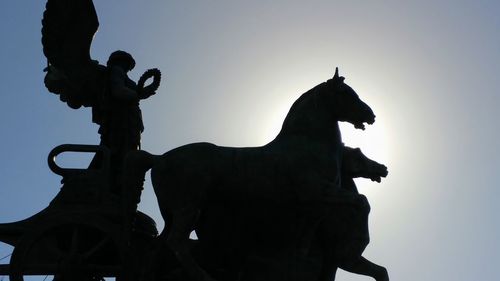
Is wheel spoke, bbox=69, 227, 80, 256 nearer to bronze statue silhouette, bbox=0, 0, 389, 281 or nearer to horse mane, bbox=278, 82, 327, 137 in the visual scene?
bronze statue silhouette, bbox=0, 0, 389, 281

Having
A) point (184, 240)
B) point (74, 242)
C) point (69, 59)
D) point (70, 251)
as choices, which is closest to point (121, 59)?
point (69, 59)

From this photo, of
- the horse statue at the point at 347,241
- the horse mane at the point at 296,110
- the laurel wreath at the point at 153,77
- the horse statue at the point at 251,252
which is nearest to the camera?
the horse statue at the point at 347,241

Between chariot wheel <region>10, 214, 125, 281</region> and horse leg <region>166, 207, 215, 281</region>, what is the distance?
74 centimetres

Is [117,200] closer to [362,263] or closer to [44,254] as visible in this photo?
[44,254]

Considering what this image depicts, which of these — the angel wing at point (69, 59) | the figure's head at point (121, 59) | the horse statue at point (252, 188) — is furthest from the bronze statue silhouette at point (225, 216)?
the figure's head at point (121, 59)

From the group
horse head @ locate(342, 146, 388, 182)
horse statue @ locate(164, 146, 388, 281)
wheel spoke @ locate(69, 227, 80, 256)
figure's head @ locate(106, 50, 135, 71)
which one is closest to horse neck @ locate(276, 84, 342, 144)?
horse head @ locate(342, 146, 388, 182)

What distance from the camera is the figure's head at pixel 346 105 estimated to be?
10.8 metres

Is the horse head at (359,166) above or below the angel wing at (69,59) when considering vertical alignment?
below

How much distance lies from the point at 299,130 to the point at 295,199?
905 mm

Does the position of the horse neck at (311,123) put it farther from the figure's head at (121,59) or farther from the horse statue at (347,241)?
the figure's head at (121,59)

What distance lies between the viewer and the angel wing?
12023 millimetres

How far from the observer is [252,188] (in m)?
10.2

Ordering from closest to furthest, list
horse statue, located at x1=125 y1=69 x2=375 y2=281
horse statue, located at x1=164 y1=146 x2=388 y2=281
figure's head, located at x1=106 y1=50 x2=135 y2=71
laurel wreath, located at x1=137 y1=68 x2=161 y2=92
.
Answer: horse statue, located at x1=125 y1=69 x2=375 y2=281 → horse statue, located at x1=164 y1=146 x2=388 y2=281 → laurel wreath, located at x1=137 y1=68 x2=161 y2=92 → figure's head, located at x1=106 y1=50 x2=135 y2=71

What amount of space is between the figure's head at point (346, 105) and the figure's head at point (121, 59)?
2.90 meters
